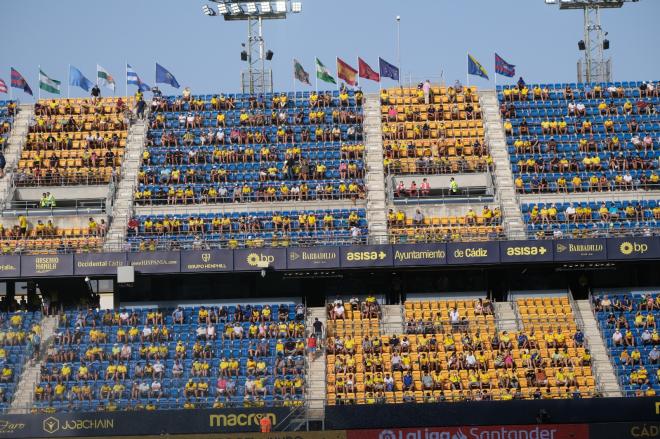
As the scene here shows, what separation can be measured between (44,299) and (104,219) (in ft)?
15.2

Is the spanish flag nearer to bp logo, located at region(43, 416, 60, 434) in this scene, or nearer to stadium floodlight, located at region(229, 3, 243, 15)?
stadium floodlight, located at region(229, 3, 243, 15)

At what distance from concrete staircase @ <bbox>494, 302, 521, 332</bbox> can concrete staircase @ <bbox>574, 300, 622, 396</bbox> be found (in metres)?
2.68

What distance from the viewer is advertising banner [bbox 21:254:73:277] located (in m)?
53.6

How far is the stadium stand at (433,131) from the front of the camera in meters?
59.9

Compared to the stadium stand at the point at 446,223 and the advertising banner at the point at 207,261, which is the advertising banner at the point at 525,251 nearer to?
the stadium stand at the point at 446,223

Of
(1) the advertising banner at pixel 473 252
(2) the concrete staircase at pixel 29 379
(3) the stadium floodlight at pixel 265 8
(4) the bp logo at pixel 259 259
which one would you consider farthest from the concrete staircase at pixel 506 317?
(3) the stadium floodlight at pixel 265 8

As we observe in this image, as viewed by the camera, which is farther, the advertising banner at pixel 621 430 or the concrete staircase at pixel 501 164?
the concrete staircase at pixel 501 164

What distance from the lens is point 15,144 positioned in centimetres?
6359

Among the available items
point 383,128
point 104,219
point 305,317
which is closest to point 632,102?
point 383,128

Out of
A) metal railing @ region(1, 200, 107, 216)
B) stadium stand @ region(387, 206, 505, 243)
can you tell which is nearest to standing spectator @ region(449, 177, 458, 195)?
stadium stand @ region(387, 206, 505, 243)

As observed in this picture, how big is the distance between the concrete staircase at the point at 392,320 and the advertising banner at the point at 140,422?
26.8ft

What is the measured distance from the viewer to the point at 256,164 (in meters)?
60.3

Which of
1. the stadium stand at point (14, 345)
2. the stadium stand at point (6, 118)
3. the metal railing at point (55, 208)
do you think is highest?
the stadium stand at point (6, 118)

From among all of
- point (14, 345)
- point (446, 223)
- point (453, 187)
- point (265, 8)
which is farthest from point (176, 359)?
point (265, 8)
